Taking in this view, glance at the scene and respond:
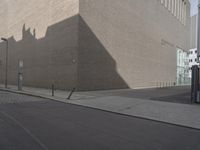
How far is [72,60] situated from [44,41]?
7.91m

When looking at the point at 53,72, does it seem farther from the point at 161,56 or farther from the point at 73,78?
the point at 161,56

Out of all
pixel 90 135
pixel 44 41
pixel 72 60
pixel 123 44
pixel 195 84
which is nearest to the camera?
pixel 90 135

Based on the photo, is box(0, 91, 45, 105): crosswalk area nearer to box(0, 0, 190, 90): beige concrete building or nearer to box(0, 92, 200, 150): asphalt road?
box(0, 92, 200, 150): asphalt road

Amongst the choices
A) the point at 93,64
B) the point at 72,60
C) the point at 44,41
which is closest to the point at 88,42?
the point at 93,64

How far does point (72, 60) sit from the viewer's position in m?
24.3

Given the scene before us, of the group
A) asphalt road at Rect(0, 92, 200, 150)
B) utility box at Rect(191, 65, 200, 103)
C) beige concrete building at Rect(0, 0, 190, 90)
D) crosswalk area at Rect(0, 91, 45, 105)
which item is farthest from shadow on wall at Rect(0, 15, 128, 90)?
asphalt road at Rect(0, 92, 200, 150)

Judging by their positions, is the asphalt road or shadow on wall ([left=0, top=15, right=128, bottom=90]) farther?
shadow on wall ([left=0, top=15, right=128, bottom=90])

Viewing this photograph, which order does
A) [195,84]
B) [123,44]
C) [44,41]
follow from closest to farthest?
[195,84] → [44,41] → [123,44]

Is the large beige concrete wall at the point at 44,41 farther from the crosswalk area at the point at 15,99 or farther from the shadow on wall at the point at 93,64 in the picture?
the crosswalk area at the point at 15,99

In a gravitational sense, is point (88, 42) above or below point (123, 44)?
below

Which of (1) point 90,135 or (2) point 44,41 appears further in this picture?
(2) point 44,41

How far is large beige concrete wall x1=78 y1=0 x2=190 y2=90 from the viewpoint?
24.9 metres

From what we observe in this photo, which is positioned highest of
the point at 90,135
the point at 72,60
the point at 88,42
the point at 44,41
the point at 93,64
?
the point at 44,41

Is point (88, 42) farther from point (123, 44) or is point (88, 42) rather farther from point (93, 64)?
point (123, 44)
